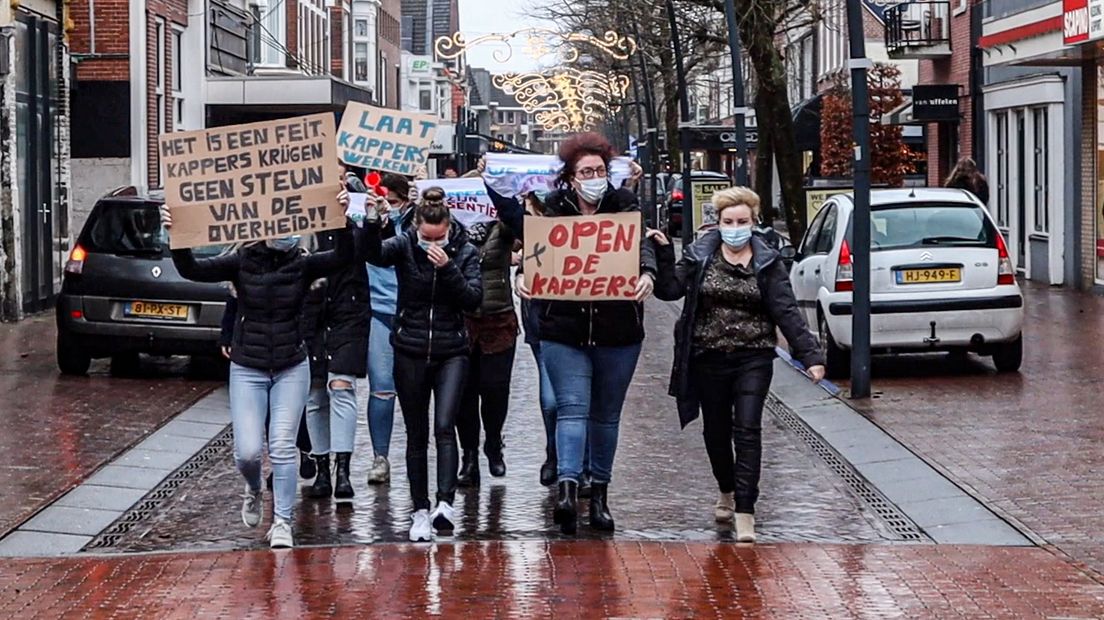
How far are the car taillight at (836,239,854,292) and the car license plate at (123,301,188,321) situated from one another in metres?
5.36

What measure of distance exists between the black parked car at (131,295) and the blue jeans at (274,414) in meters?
6.50

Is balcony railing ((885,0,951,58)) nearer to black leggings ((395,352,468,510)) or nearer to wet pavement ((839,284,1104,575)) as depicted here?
wet pavement ((839,284,1104,575))

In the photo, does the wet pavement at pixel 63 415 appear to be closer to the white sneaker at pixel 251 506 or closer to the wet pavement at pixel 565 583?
the white sneaker at pixel 251 506

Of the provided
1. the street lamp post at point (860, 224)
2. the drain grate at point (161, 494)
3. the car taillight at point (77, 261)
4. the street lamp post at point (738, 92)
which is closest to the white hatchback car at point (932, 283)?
the street lamp post at point (860, 224)

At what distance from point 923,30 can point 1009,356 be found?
20.2 metres

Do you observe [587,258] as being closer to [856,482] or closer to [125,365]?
[856,482]

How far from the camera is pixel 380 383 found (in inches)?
404

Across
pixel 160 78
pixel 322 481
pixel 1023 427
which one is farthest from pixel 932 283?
pixel 160 78

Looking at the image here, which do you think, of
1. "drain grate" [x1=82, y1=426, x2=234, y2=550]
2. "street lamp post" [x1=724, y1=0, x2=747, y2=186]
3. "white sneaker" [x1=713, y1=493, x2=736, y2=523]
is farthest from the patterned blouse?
"street lamp post" [x1=724, y1=0, x2=747, y2=186]

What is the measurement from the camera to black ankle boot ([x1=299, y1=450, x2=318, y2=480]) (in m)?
10.6

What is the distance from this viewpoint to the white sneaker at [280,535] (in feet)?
28.2

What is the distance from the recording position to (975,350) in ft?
50.8

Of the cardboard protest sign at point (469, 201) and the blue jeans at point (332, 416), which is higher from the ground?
the cardboard protest sign at point (469, 201)

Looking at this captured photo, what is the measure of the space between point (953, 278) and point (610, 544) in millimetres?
7382
